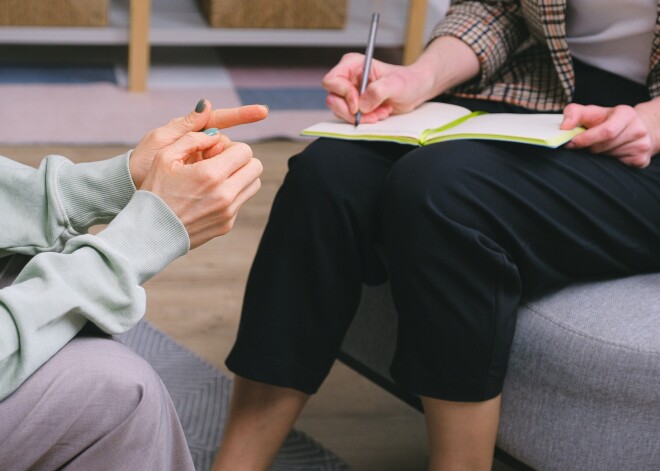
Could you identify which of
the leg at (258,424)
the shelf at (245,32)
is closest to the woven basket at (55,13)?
the shelf at (245,32)

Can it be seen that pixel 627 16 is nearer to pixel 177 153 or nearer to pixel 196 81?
pixel 177 153

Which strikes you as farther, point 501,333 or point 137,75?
point 137,75

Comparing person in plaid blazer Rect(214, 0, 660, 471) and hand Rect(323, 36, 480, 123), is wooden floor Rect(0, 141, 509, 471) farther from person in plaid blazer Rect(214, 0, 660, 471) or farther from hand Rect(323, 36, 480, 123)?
hand Rect(323, 36, 480, 123)

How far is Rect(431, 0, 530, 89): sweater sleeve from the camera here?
1333 millimetres

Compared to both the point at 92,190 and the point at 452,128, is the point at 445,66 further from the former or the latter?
the point at 92,190

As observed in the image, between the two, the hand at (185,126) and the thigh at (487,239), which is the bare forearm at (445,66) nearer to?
the thigh at (487,239)

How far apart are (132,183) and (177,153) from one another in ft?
0.36

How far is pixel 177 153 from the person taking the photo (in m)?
0.86

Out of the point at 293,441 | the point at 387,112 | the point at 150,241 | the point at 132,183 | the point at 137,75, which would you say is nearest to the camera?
the point at 150,241

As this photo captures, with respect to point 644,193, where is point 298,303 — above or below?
below

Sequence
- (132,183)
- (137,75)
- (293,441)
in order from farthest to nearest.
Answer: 1. (137,75)
2. (293,441)
3. (132,183)

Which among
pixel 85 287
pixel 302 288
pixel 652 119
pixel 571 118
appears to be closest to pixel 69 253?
pixel 85 287

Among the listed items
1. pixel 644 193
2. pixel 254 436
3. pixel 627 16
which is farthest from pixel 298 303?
pixel 627 16

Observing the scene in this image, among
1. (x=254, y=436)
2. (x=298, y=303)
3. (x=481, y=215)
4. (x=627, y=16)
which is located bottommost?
(x=254, y=436)
